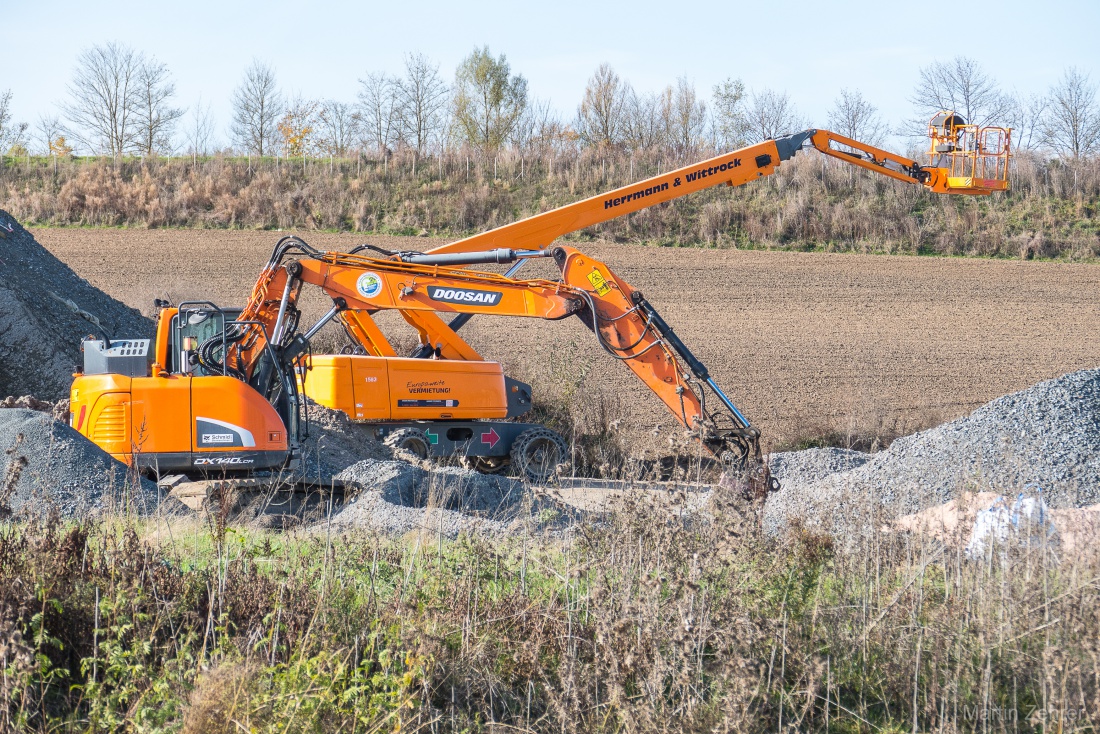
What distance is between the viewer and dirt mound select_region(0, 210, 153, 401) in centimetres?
1486

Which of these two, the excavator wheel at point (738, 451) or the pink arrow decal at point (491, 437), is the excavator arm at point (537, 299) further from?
the pink arrow decal at point (491, 437)

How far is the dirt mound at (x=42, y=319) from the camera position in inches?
585

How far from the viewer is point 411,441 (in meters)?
12.9

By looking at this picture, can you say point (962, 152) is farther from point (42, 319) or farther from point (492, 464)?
point (42, 319)

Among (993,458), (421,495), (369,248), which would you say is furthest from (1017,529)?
(369,248)

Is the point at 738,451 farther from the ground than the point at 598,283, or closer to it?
closer to it

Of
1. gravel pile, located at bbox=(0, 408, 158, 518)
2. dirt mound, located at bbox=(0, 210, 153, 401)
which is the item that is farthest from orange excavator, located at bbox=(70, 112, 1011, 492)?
dirt mound, located at bbox=(0, 210, 153, 401)

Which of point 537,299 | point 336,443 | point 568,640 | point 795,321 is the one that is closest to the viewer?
point 568,640

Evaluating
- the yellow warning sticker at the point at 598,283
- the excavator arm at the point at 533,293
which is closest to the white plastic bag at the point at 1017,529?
the excavator arm at the point at 533,293

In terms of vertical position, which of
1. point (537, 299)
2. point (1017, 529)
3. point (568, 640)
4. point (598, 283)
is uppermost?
point (598, 283)

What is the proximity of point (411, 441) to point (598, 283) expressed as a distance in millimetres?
3532

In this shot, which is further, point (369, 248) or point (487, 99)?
point (487, 99)

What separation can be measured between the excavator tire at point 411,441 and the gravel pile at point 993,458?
4675mm

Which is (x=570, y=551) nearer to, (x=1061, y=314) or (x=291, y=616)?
(x=291, y=616)
